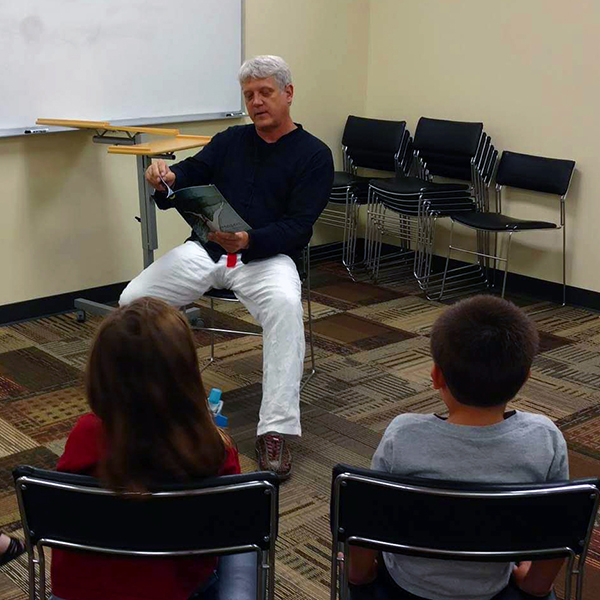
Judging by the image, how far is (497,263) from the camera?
16.5ft

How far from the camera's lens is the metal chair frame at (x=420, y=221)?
16.0ft

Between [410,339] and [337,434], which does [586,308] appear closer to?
[410,339]

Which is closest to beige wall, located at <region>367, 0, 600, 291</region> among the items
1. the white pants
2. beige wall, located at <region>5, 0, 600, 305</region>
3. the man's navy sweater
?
beige wall, located at <region>5, 0, 600, 305</region>

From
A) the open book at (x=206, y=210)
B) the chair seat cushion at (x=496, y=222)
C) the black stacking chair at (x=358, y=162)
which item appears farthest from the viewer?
the black stacking chair at (x=358, y=162)

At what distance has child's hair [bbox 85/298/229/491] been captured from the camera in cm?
125

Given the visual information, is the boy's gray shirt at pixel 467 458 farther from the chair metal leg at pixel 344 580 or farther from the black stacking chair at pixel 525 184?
the black stacking chair at pixel 525 184

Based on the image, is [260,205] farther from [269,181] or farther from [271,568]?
[271,568]

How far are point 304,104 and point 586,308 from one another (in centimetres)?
209

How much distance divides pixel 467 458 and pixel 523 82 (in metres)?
3.81

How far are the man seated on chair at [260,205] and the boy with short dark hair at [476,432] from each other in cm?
145

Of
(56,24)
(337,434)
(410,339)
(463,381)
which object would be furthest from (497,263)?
(463,381)

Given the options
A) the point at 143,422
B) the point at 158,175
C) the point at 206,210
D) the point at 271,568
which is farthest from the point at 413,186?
the point at 143,422

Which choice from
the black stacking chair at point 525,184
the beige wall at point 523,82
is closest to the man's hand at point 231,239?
the black stacking chair at point 525,184

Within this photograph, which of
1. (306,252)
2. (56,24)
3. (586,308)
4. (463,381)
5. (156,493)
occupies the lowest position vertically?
(586,308)
